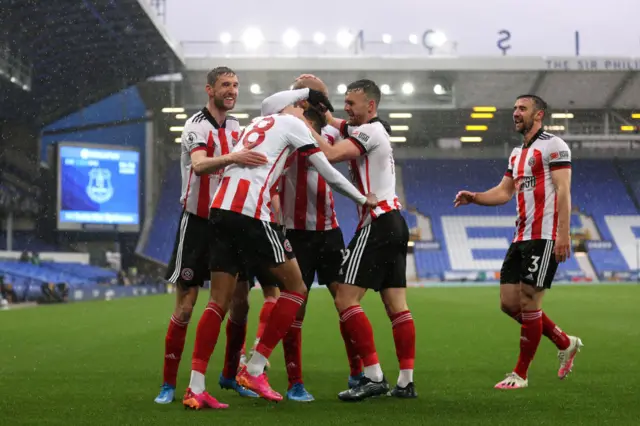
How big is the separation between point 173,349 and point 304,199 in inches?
55.3

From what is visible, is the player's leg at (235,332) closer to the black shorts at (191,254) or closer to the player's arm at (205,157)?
the black shorts at (191,254)

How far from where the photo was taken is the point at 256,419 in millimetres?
4898

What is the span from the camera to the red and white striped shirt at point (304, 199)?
611 cm

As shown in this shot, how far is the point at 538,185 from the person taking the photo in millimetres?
6668

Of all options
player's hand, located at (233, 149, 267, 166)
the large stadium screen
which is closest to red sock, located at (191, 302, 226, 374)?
player's hand, located at (233, 149, 267, 166)

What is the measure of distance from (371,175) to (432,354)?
12.9 ft

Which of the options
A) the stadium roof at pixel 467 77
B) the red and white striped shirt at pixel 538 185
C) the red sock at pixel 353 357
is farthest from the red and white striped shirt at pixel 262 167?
the stadium roof at pixel 467 77

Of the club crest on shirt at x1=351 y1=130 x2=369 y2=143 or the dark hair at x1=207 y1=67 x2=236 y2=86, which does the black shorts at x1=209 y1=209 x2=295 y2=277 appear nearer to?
the club crest on shirt at x1=351 y1=130 x2=369 y2=143

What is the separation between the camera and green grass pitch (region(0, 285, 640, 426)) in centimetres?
500

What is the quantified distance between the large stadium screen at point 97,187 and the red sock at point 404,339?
29872 mm

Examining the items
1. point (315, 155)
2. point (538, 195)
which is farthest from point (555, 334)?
point (315, 155)

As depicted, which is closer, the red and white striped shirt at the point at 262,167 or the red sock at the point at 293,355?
the red and white striped shirt at the point at 262,167

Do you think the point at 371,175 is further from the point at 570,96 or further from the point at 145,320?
the point at 570,96

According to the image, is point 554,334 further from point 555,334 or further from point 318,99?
point 318,99
